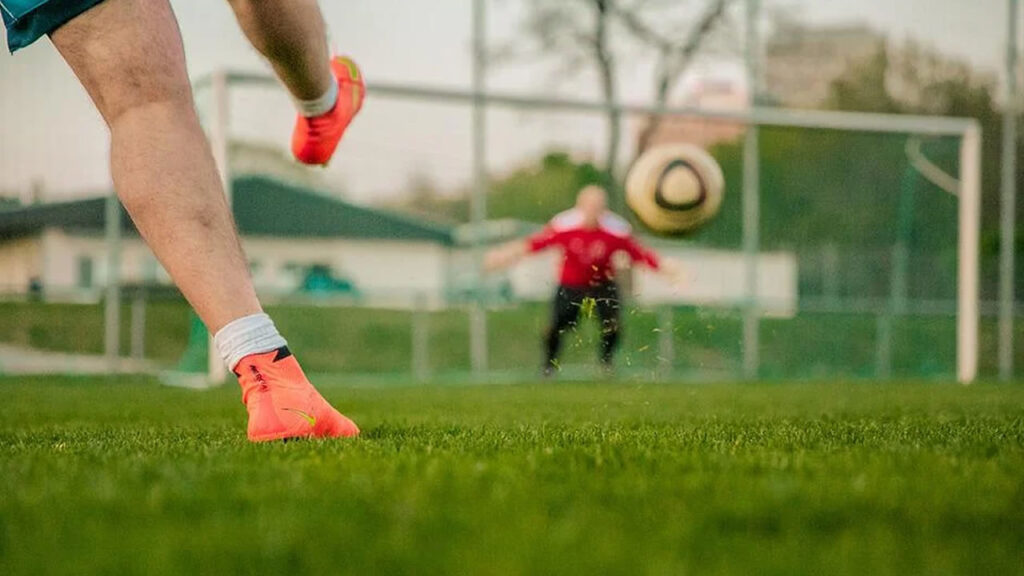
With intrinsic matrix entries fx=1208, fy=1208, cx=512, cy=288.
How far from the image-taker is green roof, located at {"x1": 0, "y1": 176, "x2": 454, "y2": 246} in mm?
8562

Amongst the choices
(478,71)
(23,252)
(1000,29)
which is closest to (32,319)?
(23,252)

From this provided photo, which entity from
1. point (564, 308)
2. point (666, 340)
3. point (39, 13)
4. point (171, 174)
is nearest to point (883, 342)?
point (666, 340)

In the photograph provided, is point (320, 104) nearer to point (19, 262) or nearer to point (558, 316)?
point (558, 316)

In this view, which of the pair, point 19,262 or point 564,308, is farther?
point 19,262

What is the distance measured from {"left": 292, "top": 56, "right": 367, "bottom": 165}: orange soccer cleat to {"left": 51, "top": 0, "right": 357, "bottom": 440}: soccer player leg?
2.11ft

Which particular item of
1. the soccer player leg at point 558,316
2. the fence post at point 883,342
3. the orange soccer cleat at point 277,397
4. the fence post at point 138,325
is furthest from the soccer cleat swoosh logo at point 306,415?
the fence post at point 883,342

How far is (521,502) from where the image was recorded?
139 centimetres

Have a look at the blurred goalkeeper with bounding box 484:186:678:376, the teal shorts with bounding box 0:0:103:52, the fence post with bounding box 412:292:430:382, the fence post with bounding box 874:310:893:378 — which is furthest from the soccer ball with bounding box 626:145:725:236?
the fence post with bounding box 874:310:893:378

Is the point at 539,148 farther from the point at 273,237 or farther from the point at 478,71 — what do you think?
the point at 273,237

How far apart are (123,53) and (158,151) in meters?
0.18

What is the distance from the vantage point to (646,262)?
25.8 ft

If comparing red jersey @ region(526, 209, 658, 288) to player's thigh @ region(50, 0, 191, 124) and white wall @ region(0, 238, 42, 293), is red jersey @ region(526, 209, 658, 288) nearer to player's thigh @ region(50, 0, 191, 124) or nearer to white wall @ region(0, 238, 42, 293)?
white wall @ region(0, 238, 42, 293)

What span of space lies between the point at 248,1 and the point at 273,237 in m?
6.44

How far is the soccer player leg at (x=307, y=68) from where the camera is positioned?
2410 millimetres
